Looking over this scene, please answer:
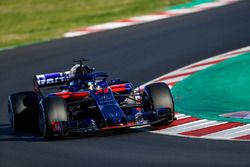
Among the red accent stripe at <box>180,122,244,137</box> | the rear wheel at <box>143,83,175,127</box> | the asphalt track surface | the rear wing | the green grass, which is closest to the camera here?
the asphalt track surface

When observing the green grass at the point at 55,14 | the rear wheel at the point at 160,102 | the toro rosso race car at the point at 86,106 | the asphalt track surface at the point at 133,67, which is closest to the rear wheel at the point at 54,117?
the toro rosso race car at the point at 86,106

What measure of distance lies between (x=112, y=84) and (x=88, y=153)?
2.76m

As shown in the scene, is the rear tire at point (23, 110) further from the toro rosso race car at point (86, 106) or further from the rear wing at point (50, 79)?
the rear wing at point (50, 79)

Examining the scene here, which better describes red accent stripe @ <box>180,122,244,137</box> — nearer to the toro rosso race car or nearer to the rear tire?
the toro rosso race car

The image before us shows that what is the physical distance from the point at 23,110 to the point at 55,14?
15.3 metres

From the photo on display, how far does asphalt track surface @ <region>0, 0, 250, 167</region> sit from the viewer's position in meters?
11.8

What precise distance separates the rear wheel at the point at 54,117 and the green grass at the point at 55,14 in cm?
1162

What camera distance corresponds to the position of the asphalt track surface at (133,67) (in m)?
11.8

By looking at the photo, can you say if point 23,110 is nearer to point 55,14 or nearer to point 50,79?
point 50,79

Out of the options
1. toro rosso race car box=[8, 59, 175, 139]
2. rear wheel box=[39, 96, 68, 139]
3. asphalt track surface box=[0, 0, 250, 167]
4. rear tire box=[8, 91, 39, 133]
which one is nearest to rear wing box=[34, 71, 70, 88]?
toro rosso race car box=[8, 59, 175, 139]

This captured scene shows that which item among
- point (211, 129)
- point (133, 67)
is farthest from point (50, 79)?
point (133, 67)

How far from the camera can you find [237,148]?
39.2 ft

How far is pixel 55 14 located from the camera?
30.0 meters

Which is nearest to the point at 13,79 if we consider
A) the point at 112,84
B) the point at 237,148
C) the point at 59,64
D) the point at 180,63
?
the point at 59,64
